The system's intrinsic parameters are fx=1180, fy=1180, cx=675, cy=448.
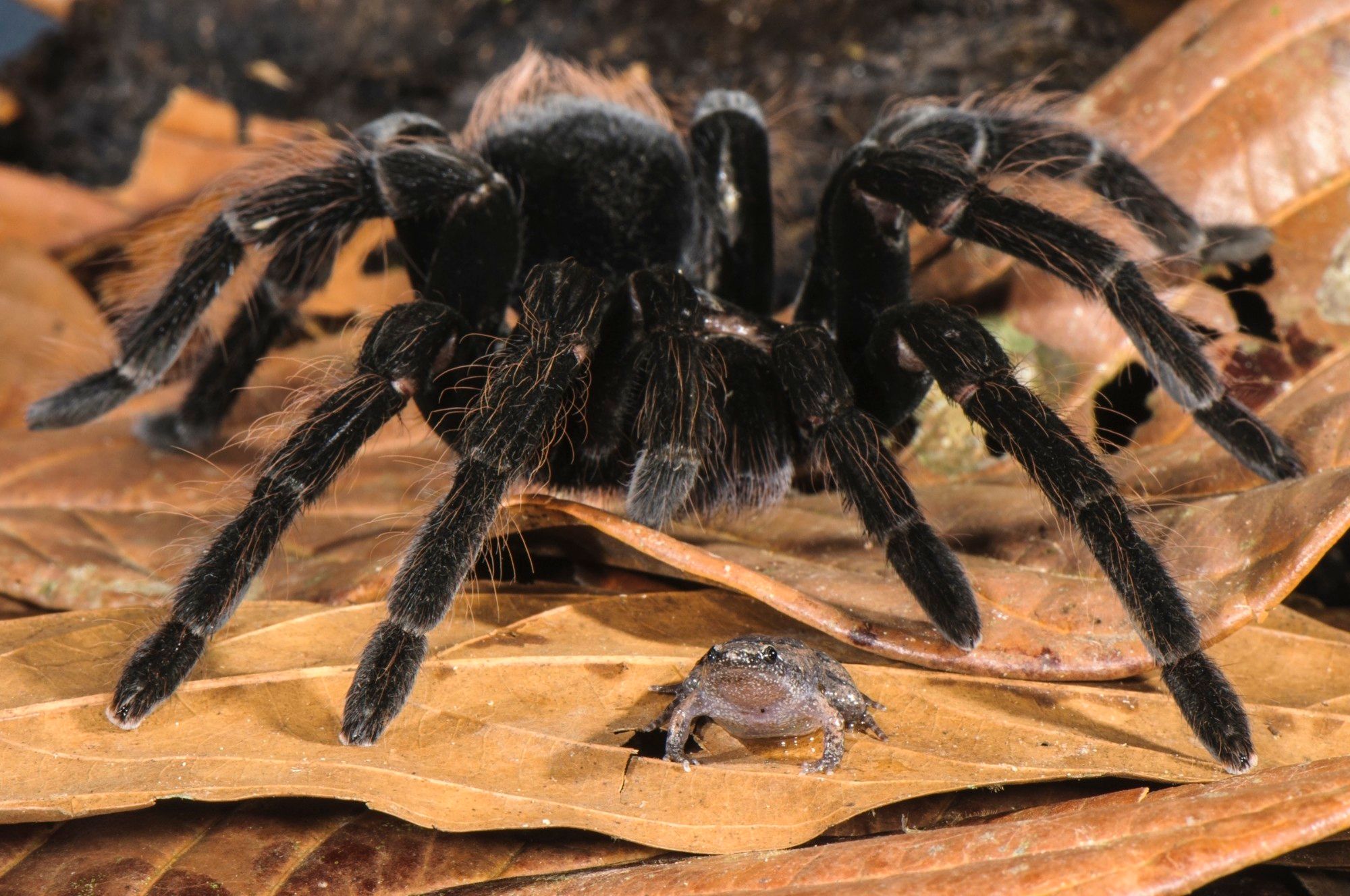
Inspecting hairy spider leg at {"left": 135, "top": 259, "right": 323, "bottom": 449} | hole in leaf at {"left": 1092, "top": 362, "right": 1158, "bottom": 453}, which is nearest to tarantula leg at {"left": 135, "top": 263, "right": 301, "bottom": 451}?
hairy spider leg at {"left": 135, "top": 259, "right": 323, "bottom": 449}

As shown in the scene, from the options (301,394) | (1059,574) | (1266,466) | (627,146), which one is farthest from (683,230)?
(1266,466)

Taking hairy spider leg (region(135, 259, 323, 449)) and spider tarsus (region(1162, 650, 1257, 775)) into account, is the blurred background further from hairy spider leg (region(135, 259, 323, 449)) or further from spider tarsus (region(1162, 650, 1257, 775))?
spider tarsus (region(1162, 650, 1257, 775))

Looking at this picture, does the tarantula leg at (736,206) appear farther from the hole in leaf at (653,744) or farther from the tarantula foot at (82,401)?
the tarantula foot at (82,401)

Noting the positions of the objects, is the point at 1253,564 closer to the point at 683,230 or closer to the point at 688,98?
the point at 683,230

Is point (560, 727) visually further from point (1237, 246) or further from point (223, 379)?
point (1237, 246)

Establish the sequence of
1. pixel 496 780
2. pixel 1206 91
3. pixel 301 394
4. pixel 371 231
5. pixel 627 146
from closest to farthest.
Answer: pixel 496 780, pixel 301 394, pixel 627 146, pixel 1206 91, pixel 371 231

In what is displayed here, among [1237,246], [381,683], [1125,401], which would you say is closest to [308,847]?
[381,683]
